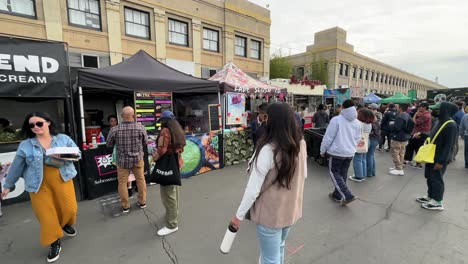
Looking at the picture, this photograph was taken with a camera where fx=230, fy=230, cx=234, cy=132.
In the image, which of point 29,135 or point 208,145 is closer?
point 29,135

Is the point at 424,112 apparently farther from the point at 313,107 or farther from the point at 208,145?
the point at 313,107

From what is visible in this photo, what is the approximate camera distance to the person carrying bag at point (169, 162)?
9.95 feet

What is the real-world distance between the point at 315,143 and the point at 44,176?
6523 mm

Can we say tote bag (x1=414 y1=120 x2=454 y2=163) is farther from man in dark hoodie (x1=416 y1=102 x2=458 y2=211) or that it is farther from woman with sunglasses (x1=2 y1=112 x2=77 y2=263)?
woman with sunglasses (x1=2 y1=112 x2=77 y2=263)

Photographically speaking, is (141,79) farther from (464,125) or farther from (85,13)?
(464,125)

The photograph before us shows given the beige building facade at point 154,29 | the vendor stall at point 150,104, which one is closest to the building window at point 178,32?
the beige building facade at point 154,29

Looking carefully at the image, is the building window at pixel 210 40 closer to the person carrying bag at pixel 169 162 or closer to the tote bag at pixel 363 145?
the tote bag at pixel 363 145

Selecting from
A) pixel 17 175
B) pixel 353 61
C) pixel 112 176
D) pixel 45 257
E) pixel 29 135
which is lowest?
pixel 45 257

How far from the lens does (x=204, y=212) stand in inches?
150

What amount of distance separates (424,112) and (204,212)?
6295 millimetres

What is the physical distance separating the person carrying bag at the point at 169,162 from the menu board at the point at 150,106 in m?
2.61

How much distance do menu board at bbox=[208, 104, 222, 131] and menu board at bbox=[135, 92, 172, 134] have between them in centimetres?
116

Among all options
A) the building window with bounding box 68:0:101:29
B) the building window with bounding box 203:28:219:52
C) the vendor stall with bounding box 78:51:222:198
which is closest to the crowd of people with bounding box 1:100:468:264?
the vendor stall with bounding box 78:51:222:198

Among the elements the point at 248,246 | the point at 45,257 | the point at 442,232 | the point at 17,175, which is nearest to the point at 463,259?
the point at 442,232
